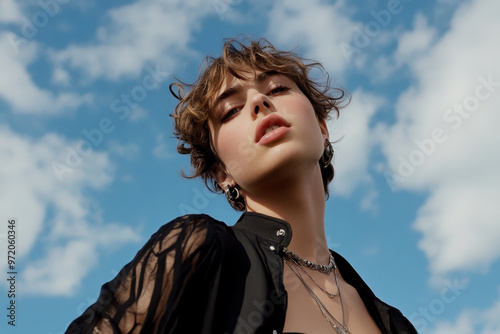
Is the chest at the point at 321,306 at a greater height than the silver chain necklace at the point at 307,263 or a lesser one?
lesser

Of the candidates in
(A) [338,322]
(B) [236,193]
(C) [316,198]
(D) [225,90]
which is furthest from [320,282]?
(D) [225,90]

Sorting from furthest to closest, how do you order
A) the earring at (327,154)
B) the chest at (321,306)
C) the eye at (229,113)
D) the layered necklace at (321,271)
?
the earring at (327,154), the eye at (229,113), the layered necklace at (321,271), the chest at (321,306)

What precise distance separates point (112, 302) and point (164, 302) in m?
0.21

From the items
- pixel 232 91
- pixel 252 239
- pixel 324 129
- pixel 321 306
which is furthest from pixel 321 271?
pixel 232 91

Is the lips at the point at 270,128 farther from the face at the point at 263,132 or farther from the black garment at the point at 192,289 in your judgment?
the black garment at the point at 192,289

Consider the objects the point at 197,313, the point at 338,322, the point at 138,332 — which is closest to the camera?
the point at 138,332

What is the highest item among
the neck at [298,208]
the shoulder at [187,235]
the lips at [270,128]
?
the lips at [270,128]

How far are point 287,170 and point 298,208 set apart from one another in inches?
10.3

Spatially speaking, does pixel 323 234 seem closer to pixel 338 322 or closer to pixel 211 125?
pixel 338 322

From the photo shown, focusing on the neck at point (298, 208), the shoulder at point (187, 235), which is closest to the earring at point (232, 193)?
the neck at point (298, 208)

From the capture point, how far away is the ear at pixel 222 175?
320cm

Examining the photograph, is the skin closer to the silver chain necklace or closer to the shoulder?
the silver chain necklace

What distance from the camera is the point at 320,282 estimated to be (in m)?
2.86

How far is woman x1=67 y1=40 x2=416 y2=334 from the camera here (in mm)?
2016
